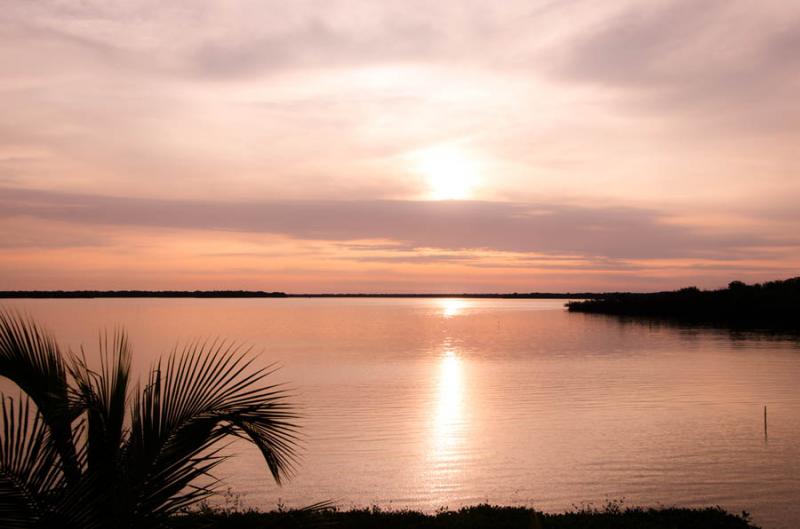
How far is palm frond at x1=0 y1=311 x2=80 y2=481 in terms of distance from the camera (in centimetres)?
610

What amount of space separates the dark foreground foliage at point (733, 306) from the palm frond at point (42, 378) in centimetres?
10571

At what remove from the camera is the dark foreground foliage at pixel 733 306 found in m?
111

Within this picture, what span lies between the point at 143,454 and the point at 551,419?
29.0m

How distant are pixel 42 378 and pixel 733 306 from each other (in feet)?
438

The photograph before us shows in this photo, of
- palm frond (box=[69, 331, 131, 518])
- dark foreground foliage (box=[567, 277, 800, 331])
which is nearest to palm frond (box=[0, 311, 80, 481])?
palm frond (box=[69, 331, 131, 518])

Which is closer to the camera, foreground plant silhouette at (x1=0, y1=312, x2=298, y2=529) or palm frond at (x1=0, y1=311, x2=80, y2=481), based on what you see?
foreground plant silhouette at (x1=0, y1=312, x2=298, y2=529)

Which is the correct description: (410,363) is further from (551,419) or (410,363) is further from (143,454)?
(143,454)

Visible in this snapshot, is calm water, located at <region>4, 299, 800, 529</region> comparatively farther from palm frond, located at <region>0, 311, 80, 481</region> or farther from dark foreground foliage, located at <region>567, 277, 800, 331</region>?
dark foreground foliage, located at <region>567, 277, 800, 331</region>

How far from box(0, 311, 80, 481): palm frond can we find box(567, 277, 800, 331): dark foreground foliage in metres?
106

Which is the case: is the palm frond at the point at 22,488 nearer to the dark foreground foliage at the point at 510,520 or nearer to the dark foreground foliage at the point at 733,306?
the dark foreground foliage at the point at 510,520

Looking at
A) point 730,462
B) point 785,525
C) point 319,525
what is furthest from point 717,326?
point 319,525

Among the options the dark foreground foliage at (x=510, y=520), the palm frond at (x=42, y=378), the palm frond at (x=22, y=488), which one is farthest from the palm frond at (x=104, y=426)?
the dark foreground foliage at (x=510, y=520)

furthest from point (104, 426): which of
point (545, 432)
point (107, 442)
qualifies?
point (545, 432)

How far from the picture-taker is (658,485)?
69.2 feet
